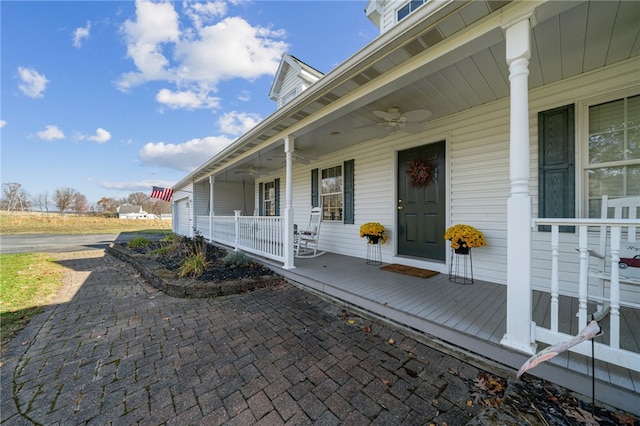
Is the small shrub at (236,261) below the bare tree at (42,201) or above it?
below

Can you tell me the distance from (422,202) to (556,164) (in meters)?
1.69

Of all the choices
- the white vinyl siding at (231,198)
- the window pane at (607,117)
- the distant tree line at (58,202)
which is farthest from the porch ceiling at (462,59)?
the distant tree line at (58,202)

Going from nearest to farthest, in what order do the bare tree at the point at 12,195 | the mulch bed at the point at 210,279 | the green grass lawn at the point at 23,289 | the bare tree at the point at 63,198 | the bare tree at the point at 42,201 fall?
1. the green grass lawn at the point at 23,289
2. the mulch bed at the point at 210,279
3. the bare tree at the point at 12,195
4. the bare tree at the point at 63,198
5. the bare tree at the point at 42,201

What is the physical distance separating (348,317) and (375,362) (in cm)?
84

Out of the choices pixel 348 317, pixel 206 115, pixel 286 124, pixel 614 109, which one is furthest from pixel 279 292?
pixel 206 115

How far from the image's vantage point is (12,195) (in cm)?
3173

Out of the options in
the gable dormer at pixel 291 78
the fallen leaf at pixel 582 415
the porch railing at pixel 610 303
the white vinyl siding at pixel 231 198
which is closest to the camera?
the fallen leaf at pixel 582 415

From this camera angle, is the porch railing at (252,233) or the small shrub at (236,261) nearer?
the porch railing at (252,233)

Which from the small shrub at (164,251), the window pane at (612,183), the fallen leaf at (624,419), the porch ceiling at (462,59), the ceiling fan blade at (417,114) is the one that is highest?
the porch ceiling at (462,59)

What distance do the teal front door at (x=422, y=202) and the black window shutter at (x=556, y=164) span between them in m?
1.18

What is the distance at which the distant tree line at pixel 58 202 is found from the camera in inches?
1246

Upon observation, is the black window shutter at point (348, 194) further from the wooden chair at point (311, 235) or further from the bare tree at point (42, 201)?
the bare tree at point (42, 201)

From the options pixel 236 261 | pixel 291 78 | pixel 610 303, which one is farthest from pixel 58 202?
pixel 610 303

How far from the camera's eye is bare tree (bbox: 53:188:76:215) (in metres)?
33.2
